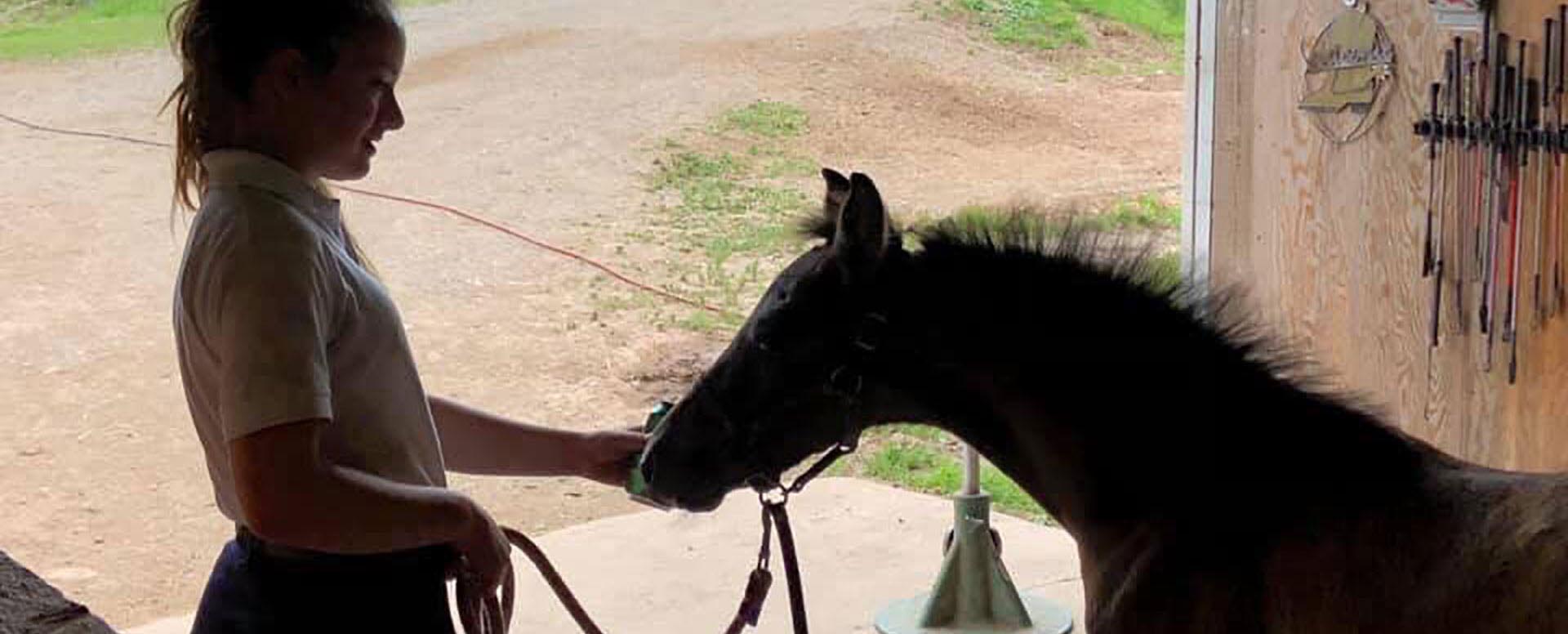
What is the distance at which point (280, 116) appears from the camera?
1559 millimetres

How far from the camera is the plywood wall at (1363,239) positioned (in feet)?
10.6

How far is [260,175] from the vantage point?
152 cm

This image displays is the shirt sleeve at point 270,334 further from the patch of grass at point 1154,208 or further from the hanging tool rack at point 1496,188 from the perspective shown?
the patch of grass at point 1154,208

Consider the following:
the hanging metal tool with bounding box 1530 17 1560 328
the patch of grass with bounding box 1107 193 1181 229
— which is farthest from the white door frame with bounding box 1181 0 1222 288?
the patch of grass with bounding box 1107 193 1181 229

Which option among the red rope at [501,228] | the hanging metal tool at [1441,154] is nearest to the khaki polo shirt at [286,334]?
the hanging metal tool at [1441,154]

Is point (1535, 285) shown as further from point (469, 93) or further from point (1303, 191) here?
point (469, 93)

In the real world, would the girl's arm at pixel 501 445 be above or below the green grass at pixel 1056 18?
below

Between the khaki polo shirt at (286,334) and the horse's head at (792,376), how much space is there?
39 centimetres

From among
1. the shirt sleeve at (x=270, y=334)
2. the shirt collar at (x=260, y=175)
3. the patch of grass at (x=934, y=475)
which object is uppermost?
the shirt collar at (x=260, y=175)

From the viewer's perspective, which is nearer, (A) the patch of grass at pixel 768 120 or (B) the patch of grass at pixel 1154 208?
(B) the patch of grass at pixel 1154 208

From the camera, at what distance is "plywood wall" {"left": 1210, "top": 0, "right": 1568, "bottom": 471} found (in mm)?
3219

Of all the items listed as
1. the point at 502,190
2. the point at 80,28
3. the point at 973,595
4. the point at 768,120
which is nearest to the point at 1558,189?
the point at 973,595

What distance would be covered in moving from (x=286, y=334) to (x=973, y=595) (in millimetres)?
2308

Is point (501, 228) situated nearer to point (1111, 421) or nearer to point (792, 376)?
point (792, 376)
